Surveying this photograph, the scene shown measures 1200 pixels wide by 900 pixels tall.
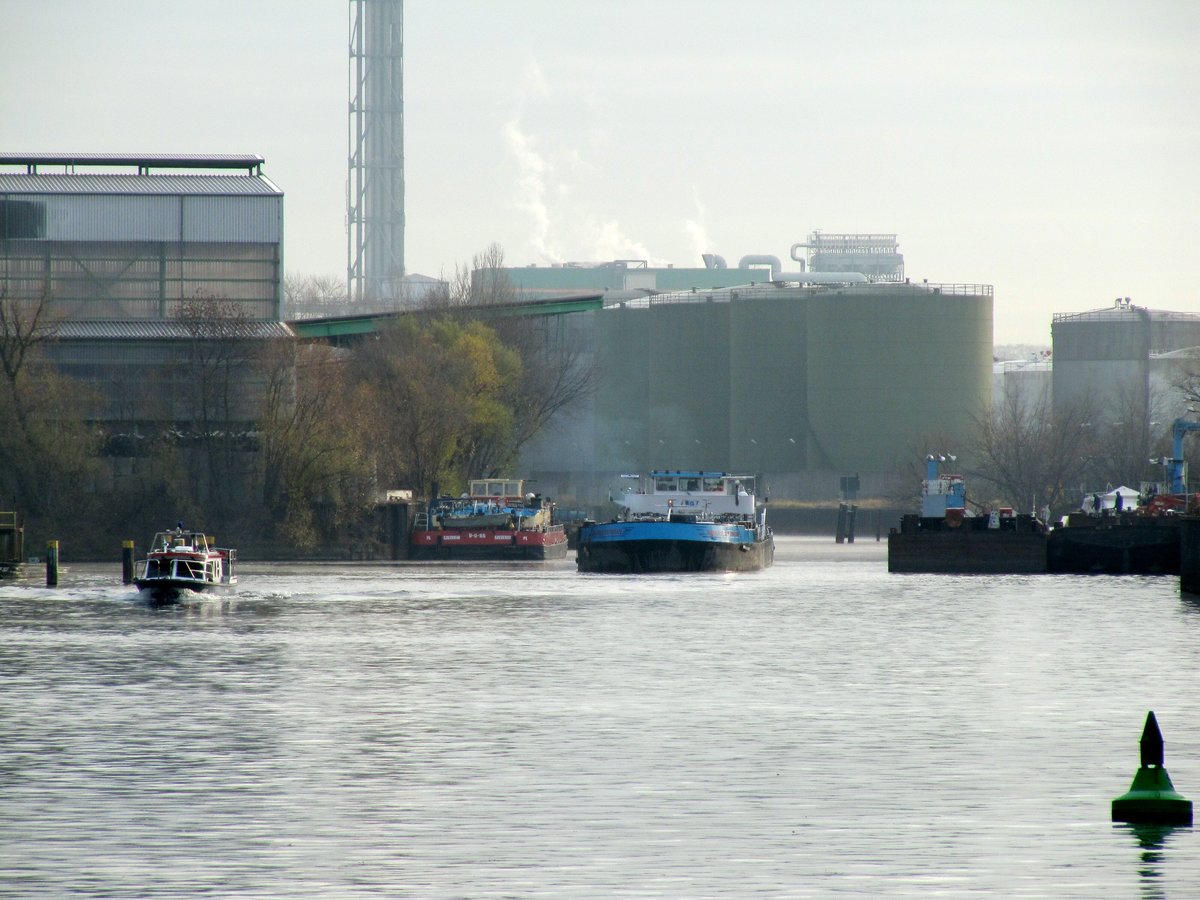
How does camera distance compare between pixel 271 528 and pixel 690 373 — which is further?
pixel 690 373

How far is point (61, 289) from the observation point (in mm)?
111188

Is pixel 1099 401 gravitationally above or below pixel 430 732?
above

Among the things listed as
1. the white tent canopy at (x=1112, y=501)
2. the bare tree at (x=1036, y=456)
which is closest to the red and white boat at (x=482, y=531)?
the white tent canopy at (x=1112, y=501)

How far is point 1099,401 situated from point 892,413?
25859 millimetres

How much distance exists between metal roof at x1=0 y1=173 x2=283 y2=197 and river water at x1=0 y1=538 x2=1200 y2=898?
55.8 meters

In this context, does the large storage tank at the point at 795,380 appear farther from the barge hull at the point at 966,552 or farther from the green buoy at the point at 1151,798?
the green buoy at the point at 1151,798

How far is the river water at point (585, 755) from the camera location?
20.7 metres

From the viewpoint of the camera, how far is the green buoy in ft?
76.0

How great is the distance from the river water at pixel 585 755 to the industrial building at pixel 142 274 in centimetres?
5077

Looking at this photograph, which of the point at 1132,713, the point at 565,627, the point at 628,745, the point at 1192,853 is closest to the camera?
the point at 1192,853

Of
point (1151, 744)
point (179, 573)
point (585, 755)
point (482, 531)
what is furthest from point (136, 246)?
point (1151, 744)

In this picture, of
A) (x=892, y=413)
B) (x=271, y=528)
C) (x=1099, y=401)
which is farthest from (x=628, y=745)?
(x=1099, y=401)

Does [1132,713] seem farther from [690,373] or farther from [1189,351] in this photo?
[1189,351]

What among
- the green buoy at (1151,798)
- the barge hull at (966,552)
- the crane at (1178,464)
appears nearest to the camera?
the green buoy at (1151,798)
